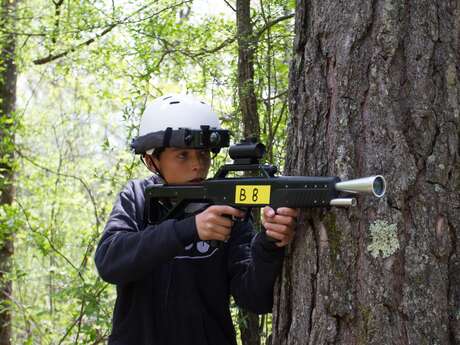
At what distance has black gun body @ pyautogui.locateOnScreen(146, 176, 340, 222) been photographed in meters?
2.32

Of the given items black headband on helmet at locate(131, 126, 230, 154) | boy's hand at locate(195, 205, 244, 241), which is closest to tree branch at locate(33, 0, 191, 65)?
black headband on helmet at locate(131, 126, 230, 154)

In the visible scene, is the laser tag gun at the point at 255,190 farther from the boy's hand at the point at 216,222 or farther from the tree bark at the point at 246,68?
the tree bark at the point at 246,68

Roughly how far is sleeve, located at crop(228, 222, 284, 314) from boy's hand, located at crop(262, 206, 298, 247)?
9 cm

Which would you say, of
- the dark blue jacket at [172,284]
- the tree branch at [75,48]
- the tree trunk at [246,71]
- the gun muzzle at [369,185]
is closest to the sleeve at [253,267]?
the dark blue jacket at [172,284]

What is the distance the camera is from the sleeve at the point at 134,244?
9.41 feet

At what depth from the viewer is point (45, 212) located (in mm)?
13070

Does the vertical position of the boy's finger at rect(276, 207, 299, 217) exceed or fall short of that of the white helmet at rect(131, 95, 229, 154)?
it falls short

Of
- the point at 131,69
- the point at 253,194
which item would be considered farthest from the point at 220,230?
the point at 131,69

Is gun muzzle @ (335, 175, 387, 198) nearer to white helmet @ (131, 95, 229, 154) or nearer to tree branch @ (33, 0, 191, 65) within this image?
white helmet @ (131, 95, 229, 154)

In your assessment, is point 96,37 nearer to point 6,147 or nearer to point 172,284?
point 6,147

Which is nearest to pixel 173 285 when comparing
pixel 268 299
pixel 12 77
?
pixel 268 299

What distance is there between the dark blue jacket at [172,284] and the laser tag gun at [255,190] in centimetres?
17

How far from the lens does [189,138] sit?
10.3 feet

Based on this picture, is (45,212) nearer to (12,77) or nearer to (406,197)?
(12,77)
